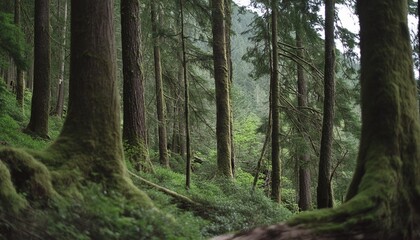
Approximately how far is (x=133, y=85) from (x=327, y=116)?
4.48m

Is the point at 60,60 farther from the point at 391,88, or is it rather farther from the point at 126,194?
the point at 391,88

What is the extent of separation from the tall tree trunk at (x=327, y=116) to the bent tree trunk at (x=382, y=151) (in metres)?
2.90

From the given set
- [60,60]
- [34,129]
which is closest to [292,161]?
[34,129]

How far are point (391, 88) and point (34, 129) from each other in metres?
10.1

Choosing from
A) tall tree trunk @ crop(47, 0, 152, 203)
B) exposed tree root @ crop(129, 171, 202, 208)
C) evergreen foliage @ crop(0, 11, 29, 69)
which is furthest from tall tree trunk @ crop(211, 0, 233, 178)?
tall tree trunk @ crop(47, 0, 152, 203)

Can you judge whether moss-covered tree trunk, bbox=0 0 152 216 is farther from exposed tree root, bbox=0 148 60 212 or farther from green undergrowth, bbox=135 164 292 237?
green undergrowth, bbox=135 164 292 237

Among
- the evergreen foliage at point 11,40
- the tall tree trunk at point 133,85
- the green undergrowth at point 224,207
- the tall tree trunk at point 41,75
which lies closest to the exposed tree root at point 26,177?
the green undergrowth at point 224,207

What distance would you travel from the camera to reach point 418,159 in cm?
545

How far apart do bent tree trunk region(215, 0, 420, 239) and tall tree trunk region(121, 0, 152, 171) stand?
5.69 m

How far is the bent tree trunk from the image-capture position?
4582 millimetres

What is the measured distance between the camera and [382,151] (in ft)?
17.4

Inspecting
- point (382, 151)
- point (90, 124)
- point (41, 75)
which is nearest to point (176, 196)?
point (90, 124)

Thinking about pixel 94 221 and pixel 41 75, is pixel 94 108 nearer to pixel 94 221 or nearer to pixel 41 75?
pixel 94 221

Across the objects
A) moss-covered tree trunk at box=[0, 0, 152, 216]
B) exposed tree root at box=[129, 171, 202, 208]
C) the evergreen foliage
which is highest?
the evergreen foliage
